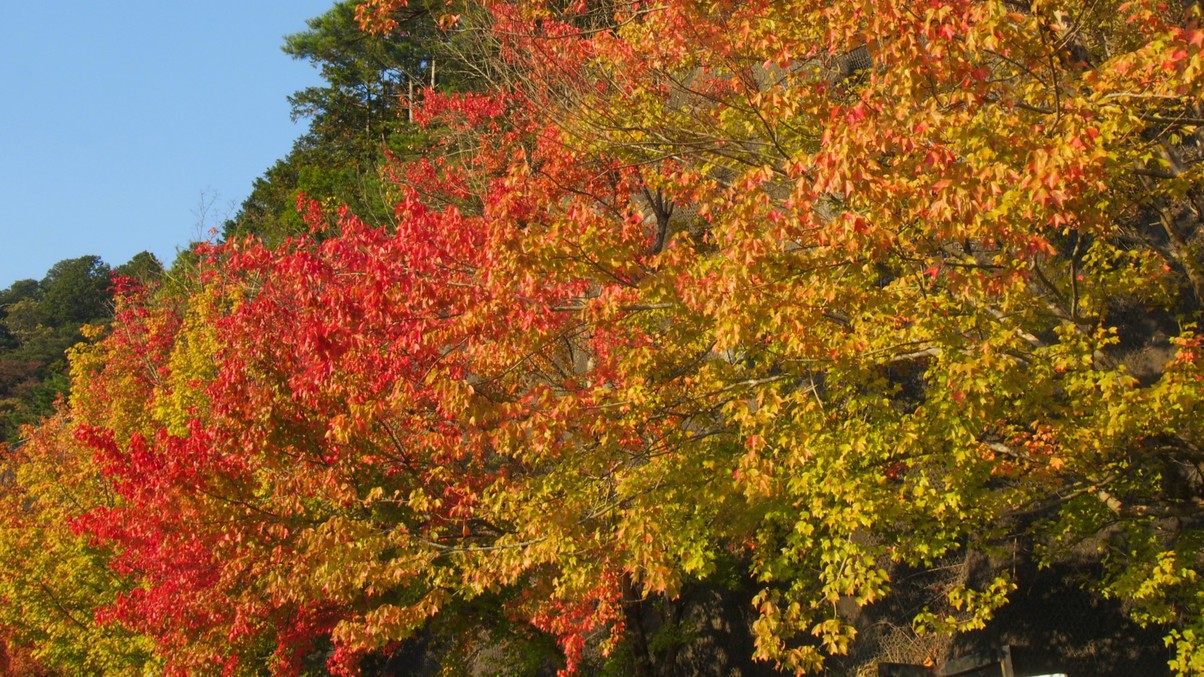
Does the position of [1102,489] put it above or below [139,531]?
below

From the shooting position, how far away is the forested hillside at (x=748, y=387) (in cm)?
722

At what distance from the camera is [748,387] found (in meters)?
8.81

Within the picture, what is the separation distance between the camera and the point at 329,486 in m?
11.7

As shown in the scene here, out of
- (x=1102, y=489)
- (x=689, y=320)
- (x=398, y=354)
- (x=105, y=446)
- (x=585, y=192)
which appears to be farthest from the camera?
(x=585, y=192)

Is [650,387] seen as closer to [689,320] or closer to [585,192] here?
[689,320]

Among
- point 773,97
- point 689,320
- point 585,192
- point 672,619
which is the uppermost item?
Answer: point 585,192

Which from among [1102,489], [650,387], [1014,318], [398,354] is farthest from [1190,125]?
[398,354]

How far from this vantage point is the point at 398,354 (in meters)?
11.4

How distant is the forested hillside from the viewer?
7219mm

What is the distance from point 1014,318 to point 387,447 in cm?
799

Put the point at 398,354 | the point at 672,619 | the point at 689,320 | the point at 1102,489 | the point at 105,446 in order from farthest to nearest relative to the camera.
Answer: the point at 672,619, the point at 105,446, the point at 398,354, the point at 689,320, the point at 1102,489

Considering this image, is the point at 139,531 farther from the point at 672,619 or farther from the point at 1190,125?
the point at 1190,125

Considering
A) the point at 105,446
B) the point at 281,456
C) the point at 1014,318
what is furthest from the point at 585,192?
the point at 1014,318

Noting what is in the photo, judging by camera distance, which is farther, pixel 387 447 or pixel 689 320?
pixel 387 447
